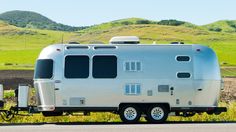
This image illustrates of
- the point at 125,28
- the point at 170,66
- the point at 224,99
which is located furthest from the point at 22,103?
the point at 125,28

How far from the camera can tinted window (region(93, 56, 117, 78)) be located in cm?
2027

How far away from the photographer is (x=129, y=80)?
20172 mm

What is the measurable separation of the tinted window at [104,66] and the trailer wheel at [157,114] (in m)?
1.58

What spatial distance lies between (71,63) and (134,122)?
2653 mm

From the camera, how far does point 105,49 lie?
20.4 meters

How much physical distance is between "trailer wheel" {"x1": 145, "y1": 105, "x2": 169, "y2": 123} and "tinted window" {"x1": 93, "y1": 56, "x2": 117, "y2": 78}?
158 cm

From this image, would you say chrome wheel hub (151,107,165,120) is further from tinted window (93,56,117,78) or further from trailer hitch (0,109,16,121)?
trailer hitch (0,109,16,121)

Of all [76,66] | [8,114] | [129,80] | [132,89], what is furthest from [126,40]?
[8,114]

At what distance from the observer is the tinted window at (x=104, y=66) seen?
2027 cm

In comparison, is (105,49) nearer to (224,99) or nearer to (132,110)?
(132,110)

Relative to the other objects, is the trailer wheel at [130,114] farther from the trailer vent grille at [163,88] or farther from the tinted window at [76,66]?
the tinted window at [76,66]

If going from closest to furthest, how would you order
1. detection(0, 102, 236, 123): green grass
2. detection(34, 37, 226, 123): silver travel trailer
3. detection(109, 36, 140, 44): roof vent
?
detection(34, 37, 226, 123): silver travel trailer
detection(109, 36, 140, 44): roof vent
detection(0, 102, 236, 123): green grass

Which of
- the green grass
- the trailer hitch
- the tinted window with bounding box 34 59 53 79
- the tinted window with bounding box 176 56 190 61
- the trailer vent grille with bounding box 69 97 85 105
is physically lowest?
the green grass

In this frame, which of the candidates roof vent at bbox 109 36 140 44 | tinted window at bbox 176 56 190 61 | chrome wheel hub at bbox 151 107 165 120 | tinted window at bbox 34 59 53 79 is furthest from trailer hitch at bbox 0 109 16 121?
tinted window at bbox 176 56 190 61
